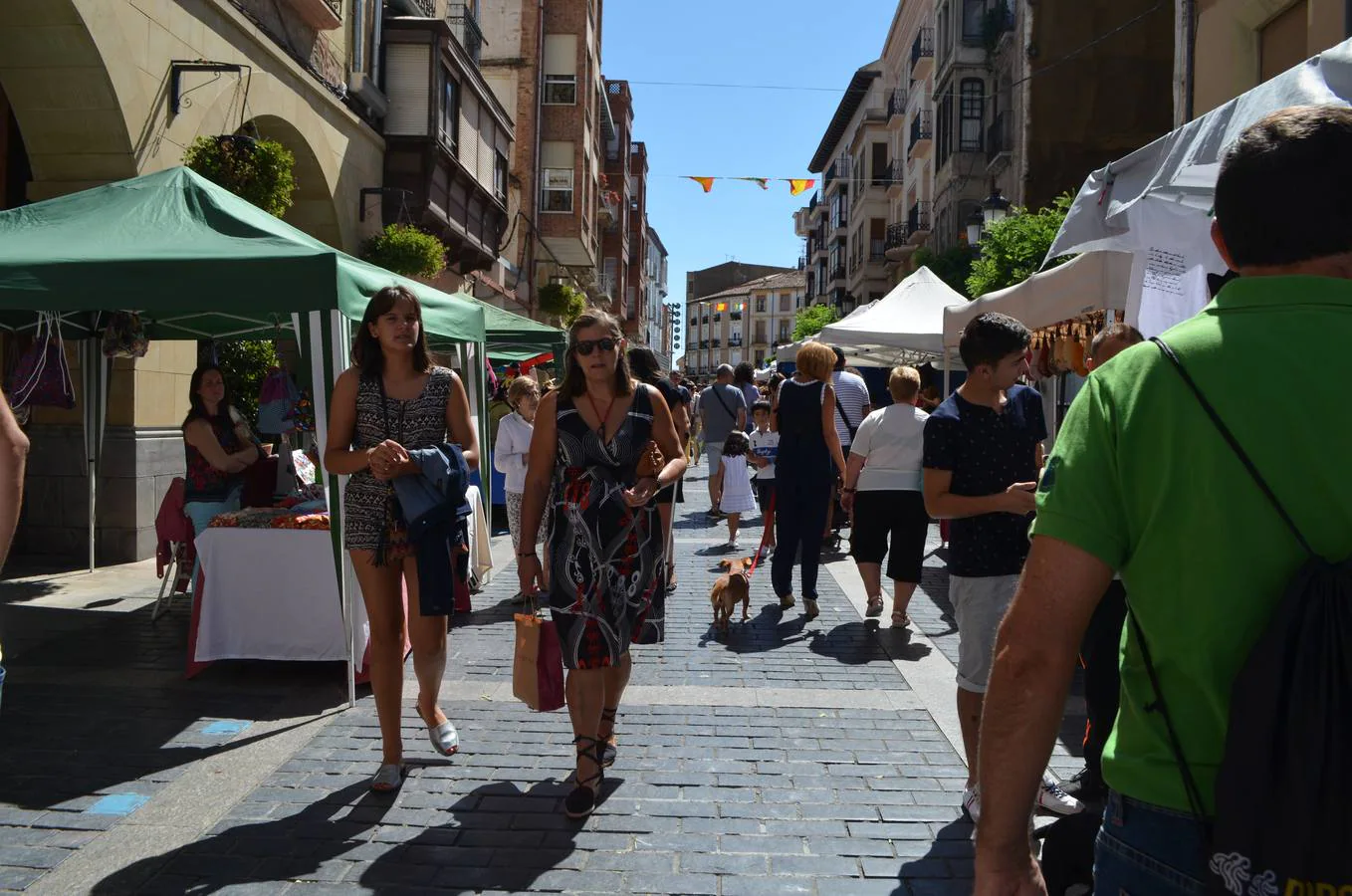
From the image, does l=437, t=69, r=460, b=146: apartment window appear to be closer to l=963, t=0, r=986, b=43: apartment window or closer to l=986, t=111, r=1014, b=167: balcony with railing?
l=986, t=111, r=1014, b=167: balcony with railing

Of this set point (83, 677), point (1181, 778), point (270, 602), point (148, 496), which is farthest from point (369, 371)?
point (148, 496)

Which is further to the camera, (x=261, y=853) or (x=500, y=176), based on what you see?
(x=500, y=176)

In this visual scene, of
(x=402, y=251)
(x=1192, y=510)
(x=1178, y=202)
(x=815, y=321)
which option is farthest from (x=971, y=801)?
(x=815, y=321)

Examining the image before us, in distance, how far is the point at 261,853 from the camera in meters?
3.69

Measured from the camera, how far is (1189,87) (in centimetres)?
1233

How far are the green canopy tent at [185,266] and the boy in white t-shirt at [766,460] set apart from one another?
4.42 metres

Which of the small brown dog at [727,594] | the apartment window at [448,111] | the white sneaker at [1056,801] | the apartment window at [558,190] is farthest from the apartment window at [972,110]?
the white sneaker at [1056,801]

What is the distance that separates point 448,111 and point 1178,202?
16291 millimetres

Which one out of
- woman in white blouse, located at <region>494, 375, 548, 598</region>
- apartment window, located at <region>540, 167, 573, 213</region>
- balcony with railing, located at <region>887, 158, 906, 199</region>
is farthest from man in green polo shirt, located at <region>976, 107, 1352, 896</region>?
balcony with railing, located at <region>887, 158, 906, 199</region>

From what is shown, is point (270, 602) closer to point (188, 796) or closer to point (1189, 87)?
point (188, 796)

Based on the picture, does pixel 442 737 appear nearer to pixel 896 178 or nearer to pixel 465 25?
pixel 465 25

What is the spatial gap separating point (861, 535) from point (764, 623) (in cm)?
95

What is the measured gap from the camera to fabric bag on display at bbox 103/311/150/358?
28.3 ft

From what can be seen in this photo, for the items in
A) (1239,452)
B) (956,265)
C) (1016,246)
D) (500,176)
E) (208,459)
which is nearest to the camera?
(1239,452)
